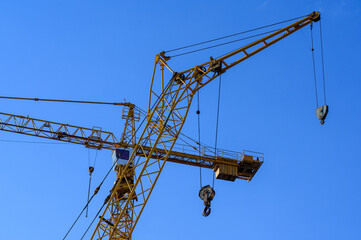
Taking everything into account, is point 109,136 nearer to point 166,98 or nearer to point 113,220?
point 113,220

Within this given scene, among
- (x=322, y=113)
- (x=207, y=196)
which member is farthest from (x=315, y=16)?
(x=207, y=196)

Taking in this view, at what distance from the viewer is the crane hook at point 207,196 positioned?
44969mm

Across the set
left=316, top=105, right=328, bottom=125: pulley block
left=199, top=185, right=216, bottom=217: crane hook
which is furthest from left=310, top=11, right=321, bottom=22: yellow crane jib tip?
left=199, top=185, right=216, bottom=217: crane hook

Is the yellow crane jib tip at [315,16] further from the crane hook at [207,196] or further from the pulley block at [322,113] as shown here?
the crane hook at [207,196]

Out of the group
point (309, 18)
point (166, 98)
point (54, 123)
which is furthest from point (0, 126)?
point (309, 18)

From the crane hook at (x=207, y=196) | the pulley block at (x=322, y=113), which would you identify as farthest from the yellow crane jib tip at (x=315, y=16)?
the crane hook at (x=207, y=196)

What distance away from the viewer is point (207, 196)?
4544cm

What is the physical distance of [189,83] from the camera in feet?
154

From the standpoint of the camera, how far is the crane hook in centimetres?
4497

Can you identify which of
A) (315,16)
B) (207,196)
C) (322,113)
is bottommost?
(207,196)

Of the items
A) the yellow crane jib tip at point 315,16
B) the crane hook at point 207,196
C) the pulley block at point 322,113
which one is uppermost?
the yellow crane jib tip at point 315,16

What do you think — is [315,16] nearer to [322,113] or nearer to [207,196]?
[322,113]

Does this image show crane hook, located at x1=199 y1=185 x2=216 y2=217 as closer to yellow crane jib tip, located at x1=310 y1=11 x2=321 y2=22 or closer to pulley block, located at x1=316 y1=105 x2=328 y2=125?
pulley block, located at x1=316 y1=105 x2=328 y2=125

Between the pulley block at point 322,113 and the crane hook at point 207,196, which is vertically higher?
the pulley block at point 322,113
